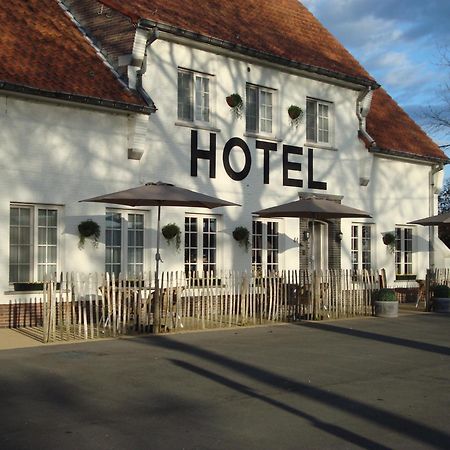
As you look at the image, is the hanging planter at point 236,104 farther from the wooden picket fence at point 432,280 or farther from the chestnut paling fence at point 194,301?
the wooden picket fence at point 432,280

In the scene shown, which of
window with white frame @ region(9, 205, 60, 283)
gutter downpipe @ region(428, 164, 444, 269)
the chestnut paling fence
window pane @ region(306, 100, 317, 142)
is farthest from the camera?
gutter downpipe @ region(428, 164, 444, 269)

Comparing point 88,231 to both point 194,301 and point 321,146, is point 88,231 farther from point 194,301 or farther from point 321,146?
point 321,146

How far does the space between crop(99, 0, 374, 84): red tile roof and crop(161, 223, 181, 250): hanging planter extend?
14.9 feet

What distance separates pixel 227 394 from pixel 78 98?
8.41 metres

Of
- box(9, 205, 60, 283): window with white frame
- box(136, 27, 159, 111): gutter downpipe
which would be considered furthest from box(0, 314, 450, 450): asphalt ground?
box(136, 27, 159, 111): gutter downpipe

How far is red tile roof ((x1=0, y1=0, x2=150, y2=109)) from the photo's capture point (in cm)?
1479

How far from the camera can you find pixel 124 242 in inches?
652

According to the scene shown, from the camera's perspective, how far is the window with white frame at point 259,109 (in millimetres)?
19469

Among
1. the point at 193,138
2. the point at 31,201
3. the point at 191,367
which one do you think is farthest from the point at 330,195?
the point at 191,367

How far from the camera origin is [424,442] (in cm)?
664

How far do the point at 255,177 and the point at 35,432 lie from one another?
43.3 feet

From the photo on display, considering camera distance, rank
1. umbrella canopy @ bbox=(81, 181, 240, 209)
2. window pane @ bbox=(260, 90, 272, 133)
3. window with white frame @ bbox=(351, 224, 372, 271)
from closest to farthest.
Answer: umbrella canopy @ bbox=(81, 181, 240, 209) < window pane @ bbox=(260, 90, 272, 133) < window with white frame @ bbox=(351, 224, 372, 271)

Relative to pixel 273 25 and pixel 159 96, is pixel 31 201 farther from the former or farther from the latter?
pixel 273 25

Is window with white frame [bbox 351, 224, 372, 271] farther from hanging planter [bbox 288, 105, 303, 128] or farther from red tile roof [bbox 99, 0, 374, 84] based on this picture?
red tile roof [bbox 99, 0, 374, 84]
